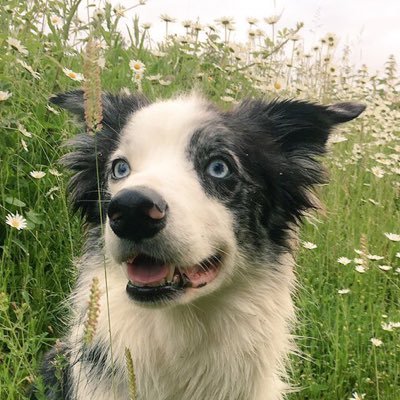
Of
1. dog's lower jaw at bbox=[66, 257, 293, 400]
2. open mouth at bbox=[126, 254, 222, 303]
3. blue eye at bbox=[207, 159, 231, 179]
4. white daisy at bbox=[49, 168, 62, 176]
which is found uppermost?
blue eye at bbox=[207, 159, 231, 179]

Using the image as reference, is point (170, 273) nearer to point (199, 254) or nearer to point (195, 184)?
point (199, 254)

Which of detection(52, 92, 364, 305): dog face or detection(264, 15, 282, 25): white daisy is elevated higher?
detection(264, 15, 282, 25): white daisy

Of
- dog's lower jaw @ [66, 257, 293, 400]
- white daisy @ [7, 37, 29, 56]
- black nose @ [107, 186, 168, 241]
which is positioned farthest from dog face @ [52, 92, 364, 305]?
white daisy @ [7, 37, 29, 56]

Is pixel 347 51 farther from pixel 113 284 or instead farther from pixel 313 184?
pixel 113 284

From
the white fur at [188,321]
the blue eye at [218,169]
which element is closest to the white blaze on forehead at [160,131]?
the white fur at [188,321]

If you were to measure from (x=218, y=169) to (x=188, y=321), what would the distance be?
69 centimetres

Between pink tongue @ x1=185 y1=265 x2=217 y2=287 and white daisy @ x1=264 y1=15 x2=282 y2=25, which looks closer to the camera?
pink tongue @ x1=185 y1=265 x2=217 y2=287

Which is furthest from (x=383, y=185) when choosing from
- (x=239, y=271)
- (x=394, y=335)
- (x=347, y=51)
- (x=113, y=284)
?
(x=113, y=284)

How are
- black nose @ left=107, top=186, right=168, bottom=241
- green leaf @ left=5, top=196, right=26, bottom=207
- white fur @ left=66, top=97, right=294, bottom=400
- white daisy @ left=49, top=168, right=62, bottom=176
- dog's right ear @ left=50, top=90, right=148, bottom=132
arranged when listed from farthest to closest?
1. white daisy @ left=49, top=168, right=62, bottom=176
2. green leaf @ left=5, top=196, right=26, bottom=207
3. dog's right ear @ left=50, top=90, right=148, bottom=132
4. white fur @ left=66, top=97, right=294, bottom=400
5. black nose @ left=107, top=186, right=168, bottom=241

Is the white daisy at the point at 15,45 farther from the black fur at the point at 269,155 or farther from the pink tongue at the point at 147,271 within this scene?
the pink tongue at the point at 147,271

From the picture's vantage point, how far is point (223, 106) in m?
3.96

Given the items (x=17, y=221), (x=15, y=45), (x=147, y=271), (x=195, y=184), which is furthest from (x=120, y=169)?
(x=15, y=45)

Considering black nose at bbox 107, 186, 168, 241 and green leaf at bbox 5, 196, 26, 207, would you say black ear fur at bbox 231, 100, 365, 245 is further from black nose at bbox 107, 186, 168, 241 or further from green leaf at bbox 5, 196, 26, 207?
green leaf at bbox 5, 196, 26, 207

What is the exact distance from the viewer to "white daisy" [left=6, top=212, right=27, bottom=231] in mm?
3148
